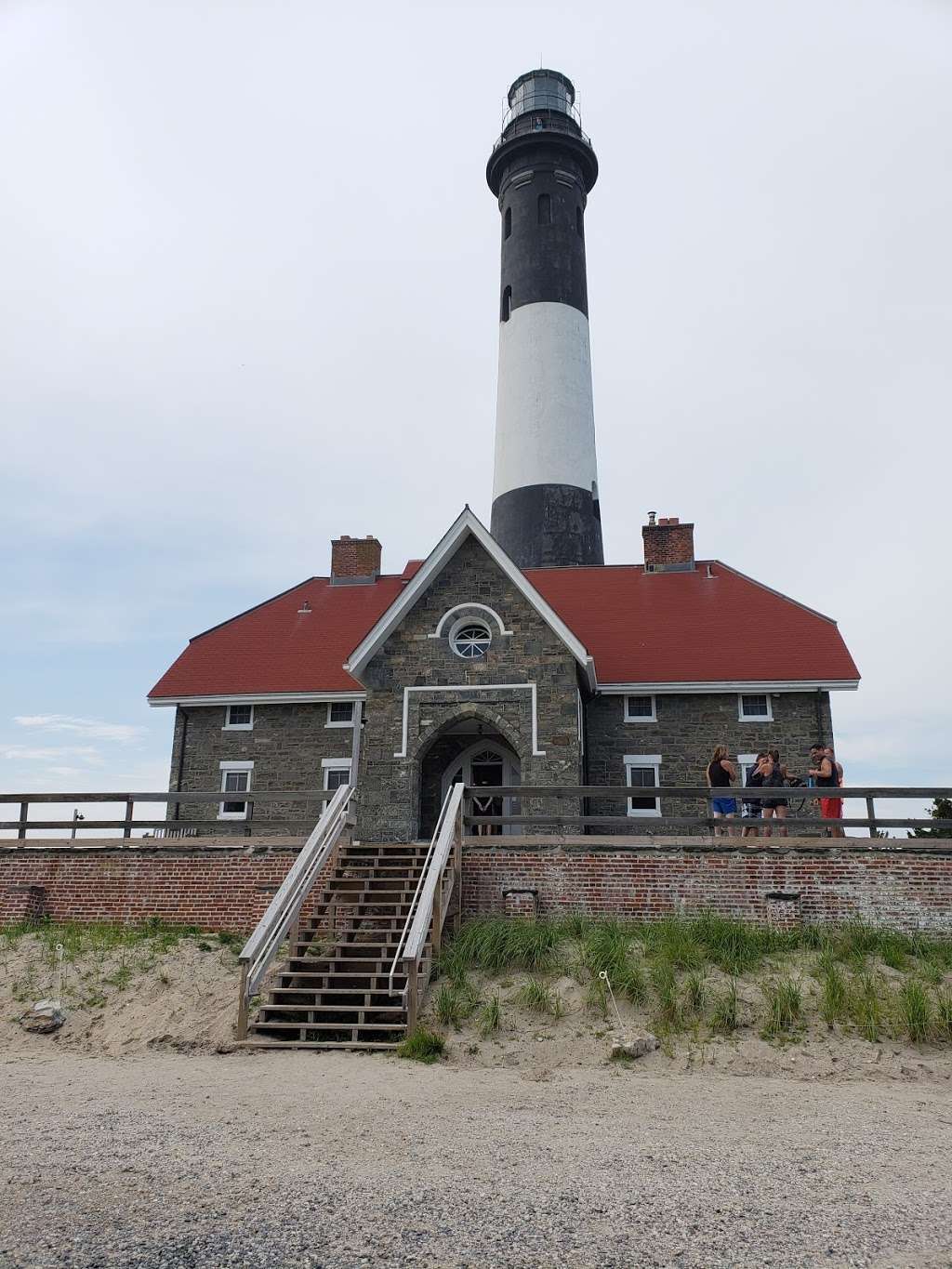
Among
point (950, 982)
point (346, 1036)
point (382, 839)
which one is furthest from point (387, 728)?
point (950, 982)

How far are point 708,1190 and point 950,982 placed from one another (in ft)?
21.3

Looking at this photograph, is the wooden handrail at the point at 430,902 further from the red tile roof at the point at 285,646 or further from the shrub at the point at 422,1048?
the red tile roof at the point at 285,646

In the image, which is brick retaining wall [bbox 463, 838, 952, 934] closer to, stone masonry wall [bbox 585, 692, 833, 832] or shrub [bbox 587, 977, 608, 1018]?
shrub [bbox 587, 977, 608, 1018]

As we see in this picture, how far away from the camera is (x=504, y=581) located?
1744 cm

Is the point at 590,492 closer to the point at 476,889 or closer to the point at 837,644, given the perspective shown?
the point at 837,644

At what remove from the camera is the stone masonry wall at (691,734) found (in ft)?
64.1

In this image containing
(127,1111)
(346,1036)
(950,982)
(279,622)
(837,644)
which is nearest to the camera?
(127,1111)

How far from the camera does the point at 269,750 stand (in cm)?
2077

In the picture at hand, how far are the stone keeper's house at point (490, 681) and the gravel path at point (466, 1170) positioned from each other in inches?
241

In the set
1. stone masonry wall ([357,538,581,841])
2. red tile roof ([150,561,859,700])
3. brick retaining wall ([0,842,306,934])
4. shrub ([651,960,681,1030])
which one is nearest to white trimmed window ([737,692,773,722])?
red tile roof ([150,561,859,700])

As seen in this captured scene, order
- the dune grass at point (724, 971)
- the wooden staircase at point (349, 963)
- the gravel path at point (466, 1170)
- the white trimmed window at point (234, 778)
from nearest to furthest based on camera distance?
the gravel path at point (466, 1170), the dune grass at point (724, 971), the wooden staircase at point (349, 963), the white trimmed window at point (234, 778)

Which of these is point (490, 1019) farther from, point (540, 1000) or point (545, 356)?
point (545, 356)

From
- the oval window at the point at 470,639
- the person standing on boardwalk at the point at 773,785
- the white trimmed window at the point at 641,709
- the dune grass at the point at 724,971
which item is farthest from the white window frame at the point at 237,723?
the person standing on boardwalk at the point at 773,785

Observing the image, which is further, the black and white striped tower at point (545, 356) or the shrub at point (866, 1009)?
the black and white striped tower at point (545, 356)
